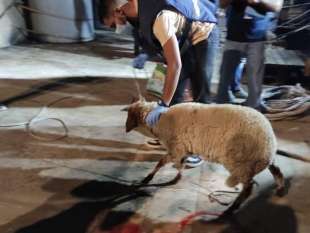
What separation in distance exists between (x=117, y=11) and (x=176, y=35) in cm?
40

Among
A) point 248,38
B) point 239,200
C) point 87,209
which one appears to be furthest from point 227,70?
point 87,209

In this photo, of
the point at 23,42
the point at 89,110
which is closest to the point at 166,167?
the point at 89,110

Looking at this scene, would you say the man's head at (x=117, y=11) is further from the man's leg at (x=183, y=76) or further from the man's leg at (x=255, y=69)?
the man's leg at (x=255, y=69)

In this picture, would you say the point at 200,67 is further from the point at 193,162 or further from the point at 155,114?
the point at 193,162

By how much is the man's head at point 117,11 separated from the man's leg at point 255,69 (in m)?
1.36

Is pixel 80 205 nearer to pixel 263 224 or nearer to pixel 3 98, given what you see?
pixel 263 224

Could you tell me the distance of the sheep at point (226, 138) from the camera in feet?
7.05

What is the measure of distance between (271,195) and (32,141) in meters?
2.01

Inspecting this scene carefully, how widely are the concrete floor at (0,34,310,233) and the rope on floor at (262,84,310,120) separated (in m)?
0.10

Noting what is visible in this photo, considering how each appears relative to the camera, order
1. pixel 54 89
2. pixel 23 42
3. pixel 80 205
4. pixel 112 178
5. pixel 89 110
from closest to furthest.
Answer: pixel 80 205 < pixel 112 178 < pixel 89 110 < pixel 54 89 < pixel 23 42

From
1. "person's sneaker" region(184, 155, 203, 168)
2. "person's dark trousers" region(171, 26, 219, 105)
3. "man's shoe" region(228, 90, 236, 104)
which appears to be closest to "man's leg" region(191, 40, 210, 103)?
"person's dark trousers" region(171, 26, 219, 105)

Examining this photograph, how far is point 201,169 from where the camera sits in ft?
9.22

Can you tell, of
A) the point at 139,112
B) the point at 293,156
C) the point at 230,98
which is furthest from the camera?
the point at 230,98

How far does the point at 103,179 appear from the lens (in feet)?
8.82
